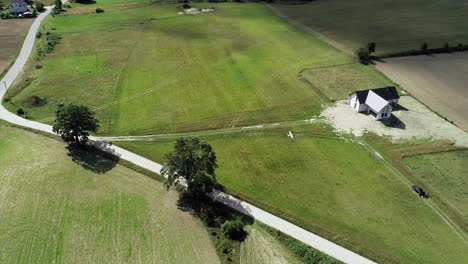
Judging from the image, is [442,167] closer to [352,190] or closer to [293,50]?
[352,190]

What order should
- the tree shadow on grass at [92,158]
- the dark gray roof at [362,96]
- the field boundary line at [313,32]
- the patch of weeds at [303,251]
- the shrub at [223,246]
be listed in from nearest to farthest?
the patch of weeds at [303,251]
the shrub at [223,246]
the tree shadow on grass at [92,158]
the dark gray roof at [362,96]
the field boundary line at [313,32]

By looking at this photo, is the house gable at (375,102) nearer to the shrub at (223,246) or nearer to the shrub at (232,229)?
the shrub at (232,229)

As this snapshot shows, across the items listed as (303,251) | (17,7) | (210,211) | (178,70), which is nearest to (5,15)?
(17,7)

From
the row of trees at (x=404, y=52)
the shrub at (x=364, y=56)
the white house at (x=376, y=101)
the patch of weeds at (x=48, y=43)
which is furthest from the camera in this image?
the patch of weeds at (x=48, y=43)

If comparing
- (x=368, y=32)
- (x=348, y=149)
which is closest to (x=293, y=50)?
(x=368, y=32)

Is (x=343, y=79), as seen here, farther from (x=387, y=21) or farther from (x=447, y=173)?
(x=387, y=21)

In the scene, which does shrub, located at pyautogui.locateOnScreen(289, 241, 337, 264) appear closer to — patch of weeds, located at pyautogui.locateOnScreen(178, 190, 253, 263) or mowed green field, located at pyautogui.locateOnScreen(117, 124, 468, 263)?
mowed green field, located at pyautogui.locateOnScreen(117, 124, 468, 263)

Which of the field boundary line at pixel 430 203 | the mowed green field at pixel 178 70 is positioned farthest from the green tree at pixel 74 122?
the field boundary line at pixel 430 203
